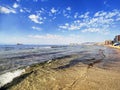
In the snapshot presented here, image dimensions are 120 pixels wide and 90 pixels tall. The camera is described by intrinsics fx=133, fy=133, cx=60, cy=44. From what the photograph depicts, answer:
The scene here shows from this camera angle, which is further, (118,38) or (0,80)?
(118,38)

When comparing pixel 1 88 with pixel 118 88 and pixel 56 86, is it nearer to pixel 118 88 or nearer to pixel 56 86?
pixel 56 86

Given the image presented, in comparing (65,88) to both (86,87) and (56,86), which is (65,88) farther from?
(86,87)

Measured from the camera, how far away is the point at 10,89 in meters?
5.65

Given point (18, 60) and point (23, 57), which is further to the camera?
point (23, 57)

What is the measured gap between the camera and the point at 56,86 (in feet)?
19.2

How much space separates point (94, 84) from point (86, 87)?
0.56m

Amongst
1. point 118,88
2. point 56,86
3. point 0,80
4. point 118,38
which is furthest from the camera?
point 118,38

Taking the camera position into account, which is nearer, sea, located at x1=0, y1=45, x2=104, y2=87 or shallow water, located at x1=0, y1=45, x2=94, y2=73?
sea, located at x1=0, y1=45, x2=104, y2=87

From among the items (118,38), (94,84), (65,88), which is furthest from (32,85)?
(118,38)

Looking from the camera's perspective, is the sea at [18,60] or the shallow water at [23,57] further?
the shallow water at [23,57]

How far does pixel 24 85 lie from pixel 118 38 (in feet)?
344

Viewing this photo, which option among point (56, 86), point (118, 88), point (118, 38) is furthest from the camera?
point (118, 38)

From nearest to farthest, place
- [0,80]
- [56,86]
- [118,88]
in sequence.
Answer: [118,88], [56,86], [0,80]

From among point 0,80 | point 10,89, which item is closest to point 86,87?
point 10,89
